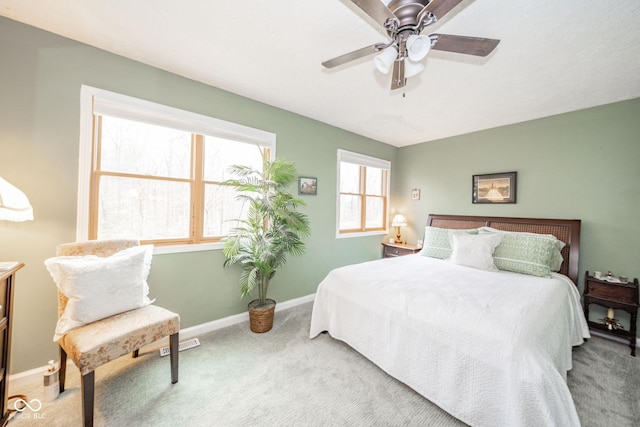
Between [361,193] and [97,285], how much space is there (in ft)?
11.8

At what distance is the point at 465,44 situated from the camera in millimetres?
1397

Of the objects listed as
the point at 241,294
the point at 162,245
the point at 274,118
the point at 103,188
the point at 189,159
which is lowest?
the point at 241,294

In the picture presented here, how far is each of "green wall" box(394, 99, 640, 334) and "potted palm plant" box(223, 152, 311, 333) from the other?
2909 mm

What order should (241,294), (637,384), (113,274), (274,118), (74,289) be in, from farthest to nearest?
(274,118)
(241,294)
(637,384)
(113,274)
(74,289)

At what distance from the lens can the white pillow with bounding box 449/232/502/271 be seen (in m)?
2.67

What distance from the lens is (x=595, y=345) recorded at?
2.42 m

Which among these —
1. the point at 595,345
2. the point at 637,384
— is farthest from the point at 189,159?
the point at 595,345

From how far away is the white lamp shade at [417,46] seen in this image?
132cm

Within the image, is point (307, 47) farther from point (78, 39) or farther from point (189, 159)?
point (78, 39)

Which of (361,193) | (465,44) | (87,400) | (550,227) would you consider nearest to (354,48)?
(465,44)

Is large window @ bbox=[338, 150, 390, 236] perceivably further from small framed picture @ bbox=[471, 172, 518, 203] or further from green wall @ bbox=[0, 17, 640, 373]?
small framed picture @ bbox=[471, 172, 518, 203]

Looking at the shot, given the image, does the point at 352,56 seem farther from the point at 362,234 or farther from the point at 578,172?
the point at 578,172

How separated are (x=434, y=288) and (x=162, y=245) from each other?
2.55 metres

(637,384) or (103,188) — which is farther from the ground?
(103,188)
